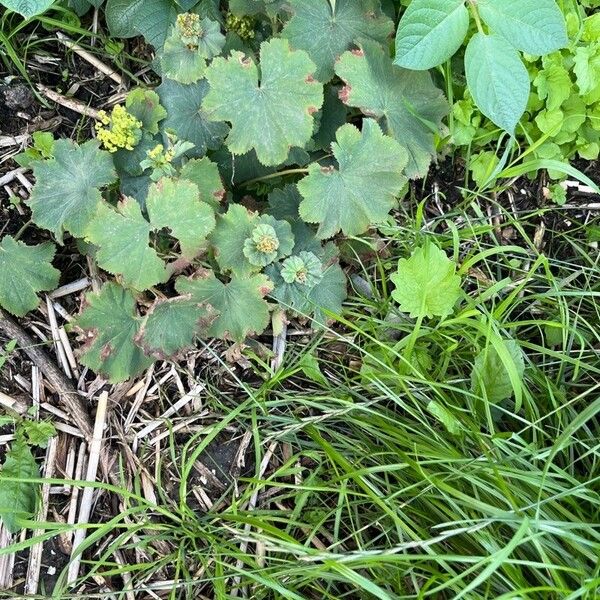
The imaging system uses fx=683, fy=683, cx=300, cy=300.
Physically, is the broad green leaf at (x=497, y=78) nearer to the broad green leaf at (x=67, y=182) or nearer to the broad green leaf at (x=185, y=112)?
the broad green leaf at (x=185, y=112)

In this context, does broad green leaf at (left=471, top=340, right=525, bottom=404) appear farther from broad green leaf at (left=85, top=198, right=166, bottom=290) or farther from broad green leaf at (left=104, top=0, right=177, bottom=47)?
broad green leaf at (left=104, top=0, right=177, bottom=47)

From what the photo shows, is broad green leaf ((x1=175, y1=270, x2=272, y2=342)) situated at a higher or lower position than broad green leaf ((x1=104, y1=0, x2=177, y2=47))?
lower

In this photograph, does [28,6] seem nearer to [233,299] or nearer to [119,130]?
[119,130]

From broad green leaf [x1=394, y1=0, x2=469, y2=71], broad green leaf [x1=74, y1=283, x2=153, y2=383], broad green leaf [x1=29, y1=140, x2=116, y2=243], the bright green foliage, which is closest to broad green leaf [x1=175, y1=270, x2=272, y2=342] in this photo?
broad green leaf [x1=74, y1=283, x2=153, y2=383]

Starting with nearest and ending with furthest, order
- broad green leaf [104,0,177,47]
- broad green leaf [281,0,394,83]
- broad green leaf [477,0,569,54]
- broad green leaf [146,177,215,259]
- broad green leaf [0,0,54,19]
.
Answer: broad green leaf [0,0,54,19] → broad green leaf [477,0,569,54] → broad green leaf [146,177,215,259] → broad green leaf [281,0,394,83] → broad green leaf [104,0,177,47]

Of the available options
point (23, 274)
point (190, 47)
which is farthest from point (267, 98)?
point (23, 274)

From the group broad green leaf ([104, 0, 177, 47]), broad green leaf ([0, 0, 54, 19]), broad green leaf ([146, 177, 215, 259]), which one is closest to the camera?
broad green leaf ([0, 0, 54, 19])

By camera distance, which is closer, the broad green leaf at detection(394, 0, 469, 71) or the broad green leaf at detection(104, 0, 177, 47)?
the broad green leaf at detection(394, 0, 469, 71)
